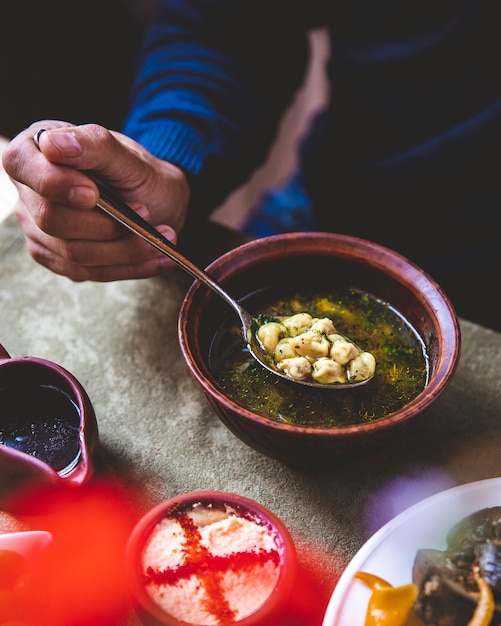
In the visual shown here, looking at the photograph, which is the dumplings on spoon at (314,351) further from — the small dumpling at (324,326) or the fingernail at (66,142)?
the fingernail at (66,142)

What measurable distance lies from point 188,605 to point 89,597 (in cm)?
21

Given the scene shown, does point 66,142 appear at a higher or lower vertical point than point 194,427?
higher

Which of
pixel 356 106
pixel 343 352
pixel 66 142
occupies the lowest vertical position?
pixel 343 352

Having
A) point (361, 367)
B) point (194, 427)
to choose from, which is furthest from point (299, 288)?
point (194, 427)

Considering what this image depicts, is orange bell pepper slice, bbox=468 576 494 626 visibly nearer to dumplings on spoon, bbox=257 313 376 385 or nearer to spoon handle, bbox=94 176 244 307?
dumplings on spoon, bbox=257 313 376 385

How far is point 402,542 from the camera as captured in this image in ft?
3.04

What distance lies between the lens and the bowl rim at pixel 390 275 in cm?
91

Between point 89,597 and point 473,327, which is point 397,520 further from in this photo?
point 473,327

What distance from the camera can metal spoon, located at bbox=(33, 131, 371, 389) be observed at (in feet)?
3.70

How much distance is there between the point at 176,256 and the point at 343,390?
0.39m

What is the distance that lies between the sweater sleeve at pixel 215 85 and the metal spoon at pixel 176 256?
327 mm

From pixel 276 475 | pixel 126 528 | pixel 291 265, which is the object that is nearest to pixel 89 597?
pixel 126 528

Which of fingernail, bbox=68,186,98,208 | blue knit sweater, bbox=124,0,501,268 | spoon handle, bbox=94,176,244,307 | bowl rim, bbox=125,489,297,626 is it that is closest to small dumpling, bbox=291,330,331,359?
spoon handle, bbox=94,176,244,307

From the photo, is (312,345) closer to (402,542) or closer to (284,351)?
(284,351)
